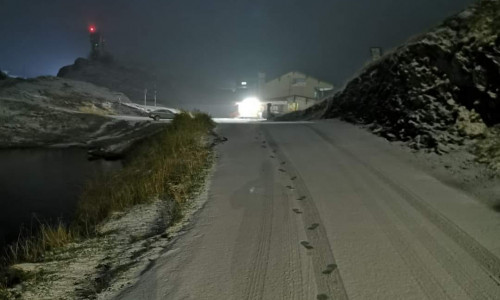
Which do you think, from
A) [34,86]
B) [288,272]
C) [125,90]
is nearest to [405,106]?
[288,272]

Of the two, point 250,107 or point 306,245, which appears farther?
point 250,107

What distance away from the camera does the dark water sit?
9211 mm

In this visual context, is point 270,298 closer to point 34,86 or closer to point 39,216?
point 39,216

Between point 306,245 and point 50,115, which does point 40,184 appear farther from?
Result: point 50,115

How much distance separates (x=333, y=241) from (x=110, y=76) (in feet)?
242

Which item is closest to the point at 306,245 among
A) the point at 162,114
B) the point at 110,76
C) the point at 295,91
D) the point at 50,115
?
the point at 162,114

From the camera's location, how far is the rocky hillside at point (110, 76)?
217 ft

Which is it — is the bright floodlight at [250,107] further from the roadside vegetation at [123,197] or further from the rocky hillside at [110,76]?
the roadside vegetation at [123,197]

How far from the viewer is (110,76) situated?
2758 inches

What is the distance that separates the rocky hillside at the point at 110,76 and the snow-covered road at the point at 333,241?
61201mm

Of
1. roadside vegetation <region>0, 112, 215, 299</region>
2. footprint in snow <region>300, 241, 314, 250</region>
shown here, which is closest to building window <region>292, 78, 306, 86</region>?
roadside vegetation <region>0, 112, 215, 299</region>

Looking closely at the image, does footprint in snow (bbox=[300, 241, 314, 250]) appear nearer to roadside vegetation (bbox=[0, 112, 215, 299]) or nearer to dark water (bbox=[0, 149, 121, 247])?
roadside vegetation (bbox=[0, 112, 215, 299])

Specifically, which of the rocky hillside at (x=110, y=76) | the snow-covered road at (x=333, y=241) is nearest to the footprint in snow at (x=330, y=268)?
the snow-covered road at (x=333, y=241)

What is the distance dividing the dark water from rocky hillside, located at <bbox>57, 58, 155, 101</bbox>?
149 feet
